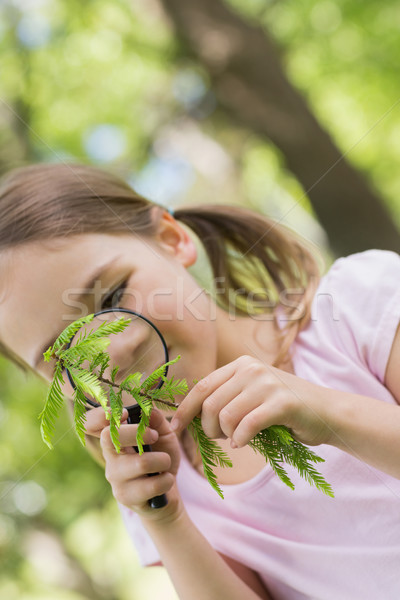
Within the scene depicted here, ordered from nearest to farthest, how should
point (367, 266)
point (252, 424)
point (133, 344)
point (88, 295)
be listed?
1. point (252, 424)
2. point (133, 344)
3. point (88, 295)
4. point (367, 266)

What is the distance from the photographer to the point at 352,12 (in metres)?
8.52

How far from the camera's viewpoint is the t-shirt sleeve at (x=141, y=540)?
2.47 metres

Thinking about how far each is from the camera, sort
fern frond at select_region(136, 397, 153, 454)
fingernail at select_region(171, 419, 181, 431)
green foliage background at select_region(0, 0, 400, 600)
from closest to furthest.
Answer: fern frond at select_region(136, 397, 153, 454) < fingernail at select_region(171, 419, 181, 431) < green foliage background at select_region(0, 0, 400, 600)

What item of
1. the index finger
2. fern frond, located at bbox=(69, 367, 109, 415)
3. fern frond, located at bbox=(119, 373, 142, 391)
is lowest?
the index finger

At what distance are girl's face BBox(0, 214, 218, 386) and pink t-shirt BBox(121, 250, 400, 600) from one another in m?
0.44

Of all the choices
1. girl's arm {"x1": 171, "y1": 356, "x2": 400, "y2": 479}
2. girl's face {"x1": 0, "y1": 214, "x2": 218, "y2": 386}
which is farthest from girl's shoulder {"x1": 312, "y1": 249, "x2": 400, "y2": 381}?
girl's face {"x1": 0, "y1": 214, "x2": 218, "y2": 386}

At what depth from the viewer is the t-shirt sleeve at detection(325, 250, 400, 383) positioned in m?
1.94

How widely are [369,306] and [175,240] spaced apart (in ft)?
2.68

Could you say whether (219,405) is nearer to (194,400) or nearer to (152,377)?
(194,400)

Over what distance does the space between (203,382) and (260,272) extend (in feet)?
4.17

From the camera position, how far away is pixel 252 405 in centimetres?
148

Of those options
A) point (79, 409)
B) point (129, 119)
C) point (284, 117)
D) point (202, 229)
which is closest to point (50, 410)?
point (79, 409)

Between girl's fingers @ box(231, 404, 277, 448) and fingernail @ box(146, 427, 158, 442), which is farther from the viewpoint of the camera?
fingernail @ box(146, 427, 158, 442)

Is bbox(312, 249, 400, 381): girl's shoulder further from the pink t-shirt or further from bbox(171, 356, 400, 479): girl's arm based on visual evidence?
bbox(171, 356, 400, 479): girl's arm
